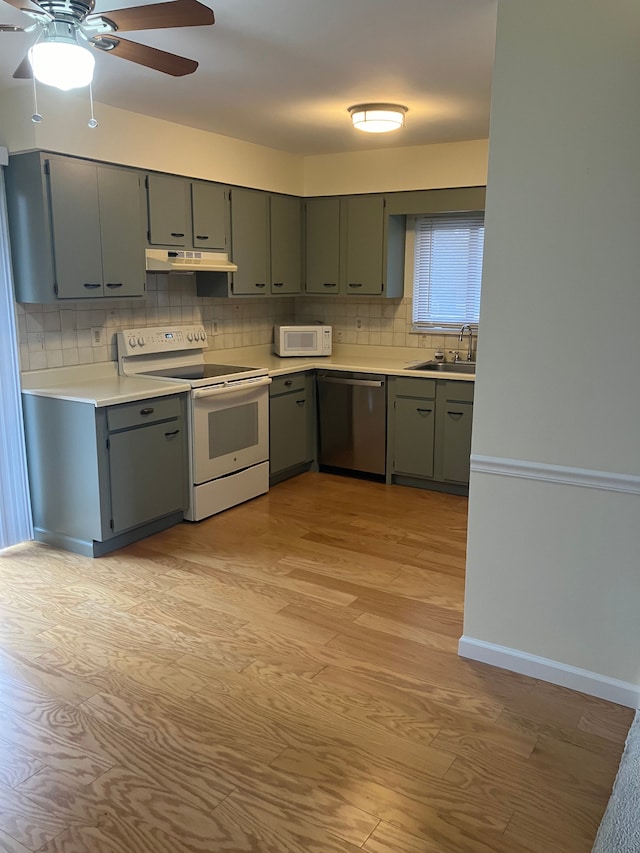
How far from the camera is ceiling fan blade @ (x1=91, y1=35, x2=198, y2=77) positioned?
2471 mm

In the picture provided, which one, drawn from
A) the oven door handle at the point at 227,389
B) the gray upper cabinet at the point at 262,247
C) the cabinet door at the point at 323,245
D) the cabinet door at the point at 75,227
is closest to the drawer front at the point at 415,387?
the oven door handle at the point at 227,389

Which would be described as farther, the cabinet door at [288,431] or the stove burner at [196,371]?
the cabinet door at [288,431]

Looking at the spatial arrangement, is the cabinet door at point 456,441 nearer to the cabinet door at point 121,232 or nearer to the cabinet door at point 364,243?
the cabinet door at point 364,243

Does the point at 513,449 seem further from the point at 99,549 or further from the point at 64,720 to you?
the point at 99,549

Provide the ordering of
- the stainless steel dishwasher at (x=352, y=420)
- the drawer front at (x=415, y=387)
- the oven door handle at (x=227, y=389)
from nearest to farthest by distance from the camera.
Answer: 1. the oven door handle at (x=227, y=389)
2. the drawer front at (x=415, y=387)
3. the stainless steel dishwasher at (x=352, y=420)

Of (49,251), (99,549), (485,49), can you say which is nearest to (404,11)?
(485,49)

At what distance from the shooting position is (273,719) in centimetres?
249

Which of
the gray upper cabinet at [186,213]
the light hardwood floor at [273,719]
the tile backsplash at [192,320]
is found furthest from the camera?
the gray upper cabinet at [186,213]

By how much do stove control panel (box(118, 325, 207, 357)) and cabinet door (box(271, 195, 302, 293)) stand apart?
0.78 metres

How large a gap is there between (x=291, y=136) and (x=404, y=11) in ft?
7.77

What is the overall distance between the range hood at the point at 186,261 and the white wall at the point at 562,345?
2461 mm

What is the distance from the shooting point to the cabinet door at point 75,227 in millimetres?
3766

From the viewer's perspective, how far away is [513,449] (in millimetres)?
2662

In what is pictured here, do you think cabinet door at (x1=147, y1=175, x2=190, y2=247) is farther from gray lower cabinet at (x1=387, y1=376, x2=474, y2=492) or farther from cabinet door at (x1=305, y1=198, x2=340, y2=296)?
gray lower cabinet at (x1=387, y1=376, x2=474, y2=492)
